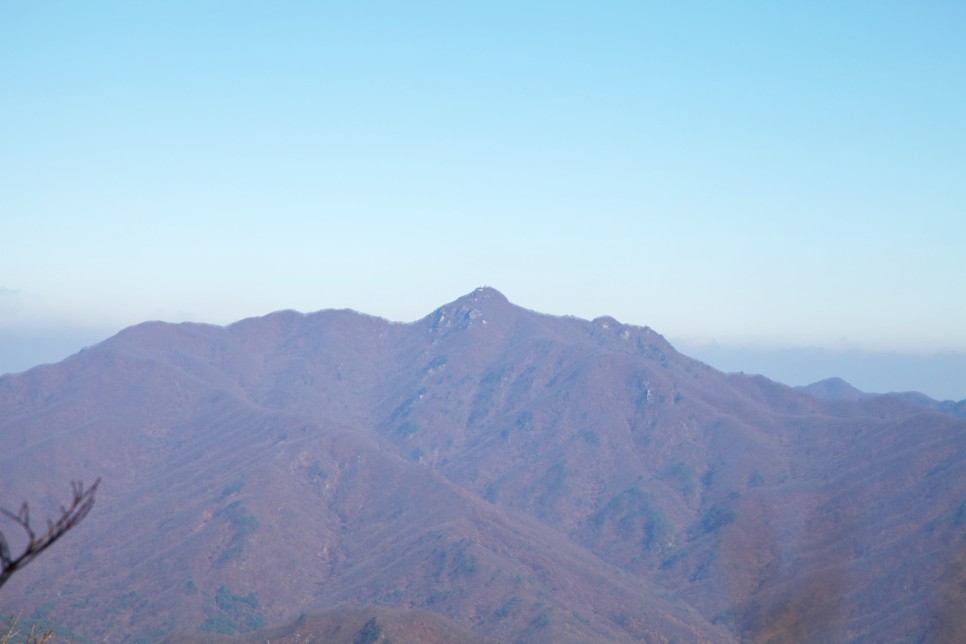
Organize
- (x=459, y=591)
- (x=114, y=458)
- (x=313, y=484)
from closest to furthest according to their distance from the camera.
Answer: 1. (x=459, y=591)
2. (x=313, y=484)
3. (x=114, y=458)

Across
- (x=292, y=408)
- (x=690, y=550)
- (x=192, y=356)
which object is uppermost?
(x=192, y=356)

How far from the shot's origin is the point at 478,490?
341 feet

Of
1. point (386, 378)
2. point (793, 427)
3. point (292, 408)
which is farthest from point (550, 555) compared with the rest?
point (386, 378)

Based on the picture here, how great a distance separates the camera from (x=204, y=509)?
7994cm

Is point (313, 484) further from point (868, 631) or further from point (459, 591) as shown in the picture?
point (868, 631)

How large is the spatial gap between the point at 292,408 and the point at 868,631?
3608 inches

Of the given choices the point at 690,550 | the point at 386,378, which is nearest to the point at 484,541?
the point at 690,550

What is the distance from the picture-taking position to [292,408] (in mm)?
123500

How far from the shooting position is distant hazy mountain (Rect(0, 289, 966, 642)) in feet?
172

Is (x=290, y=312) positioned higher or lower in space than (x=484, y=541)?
higher

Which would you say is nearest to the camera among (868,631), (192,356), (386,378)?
(868,631)

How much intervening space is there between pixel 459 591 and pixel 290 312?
354ft

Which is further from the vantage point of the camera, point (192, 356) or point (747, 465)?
point (192, 356)

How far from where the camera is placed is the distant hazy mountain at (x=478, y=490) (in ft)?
172
